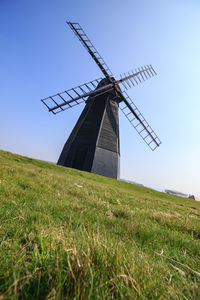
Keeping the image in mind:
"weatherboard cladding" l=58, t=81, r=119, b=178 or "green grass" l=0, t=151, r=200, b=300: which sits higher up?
"weatherboard cladding" l=58, t=81, r=119, b=178

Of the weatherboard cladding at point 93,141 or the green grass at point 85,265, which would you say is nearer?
the green grass at point 85,265

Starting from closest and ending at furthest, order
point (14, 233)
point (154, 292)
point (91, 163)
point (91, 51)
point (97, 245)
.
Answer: point (154, 292) < point (97, 245) < point (14, 233) < point (91, 163) < point (91, 51)

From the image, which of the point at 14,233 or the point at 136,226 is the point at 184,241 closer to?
the point at 136,226

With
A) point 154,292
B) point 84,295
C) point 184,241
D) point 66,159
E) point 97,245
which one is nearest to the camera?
point 84,295

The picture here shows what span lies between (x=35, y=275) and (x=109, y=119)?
23964 mm

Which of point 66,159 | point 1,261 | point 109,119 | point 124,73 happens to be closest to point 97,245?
point 1,261

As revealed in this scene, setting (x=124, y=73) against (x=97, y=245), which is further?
(x=124, y=73)

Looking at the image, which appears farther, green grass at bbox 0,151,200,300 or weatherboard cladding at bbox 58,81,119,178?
weatherboard cladding at bbox 58,81,119,178

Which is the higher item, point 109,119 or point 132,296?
point 109,119

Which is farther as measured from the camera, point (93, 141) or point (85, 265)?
point (93, 141)

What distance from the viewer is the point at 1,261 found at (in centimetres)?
113

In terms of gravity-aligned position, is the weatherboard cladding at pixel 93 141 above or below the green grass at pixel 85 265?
above

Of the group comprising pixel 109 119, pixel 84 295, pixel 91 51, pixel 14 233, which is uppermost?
pixel 91 51

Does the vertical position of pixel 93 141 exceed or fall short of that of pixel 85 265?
it exceeds it
